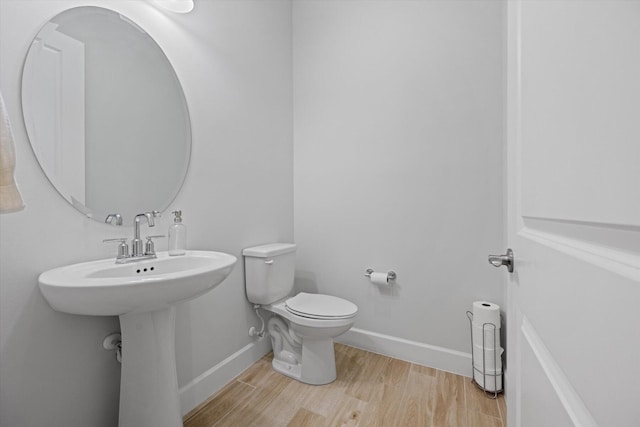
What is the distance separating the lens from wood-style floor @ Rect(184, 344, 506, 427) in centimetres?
137

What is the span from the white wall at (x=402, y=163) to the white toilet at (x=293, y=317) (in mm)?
409

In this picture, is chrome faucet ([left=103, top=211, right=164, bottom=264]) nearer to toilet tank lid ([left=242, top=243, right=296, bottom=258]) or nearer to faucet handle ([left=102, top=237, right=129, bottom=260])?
faucet handle ([left=102, top=237, right=129, bottom=260])

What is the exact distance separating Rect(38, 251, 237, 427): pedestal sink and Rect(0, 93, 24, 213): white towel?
0.30 m

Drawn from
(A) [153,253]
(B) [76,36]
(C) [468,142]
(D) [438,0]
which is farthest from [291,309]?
(D) [438,0]

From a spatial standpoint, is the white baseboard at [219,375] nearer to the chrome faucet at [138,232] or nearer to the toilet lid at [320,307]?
the toilet lid at [320,307]

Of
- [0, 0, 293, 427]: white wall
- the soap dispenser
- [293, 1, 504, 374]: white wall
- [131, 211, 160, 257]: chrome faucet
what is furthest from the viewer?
[293, 1, 504, 374]: white wall

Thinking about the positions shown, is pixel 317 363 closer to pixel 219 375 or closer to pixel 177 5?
pixel 219 375

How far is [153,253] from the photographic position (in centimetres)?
123

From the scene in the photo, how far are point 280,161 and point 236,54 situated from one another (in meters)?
0.76

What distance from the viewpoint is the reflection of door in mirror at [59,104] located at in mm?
994

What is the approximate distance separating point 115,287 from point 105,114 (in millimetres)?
802

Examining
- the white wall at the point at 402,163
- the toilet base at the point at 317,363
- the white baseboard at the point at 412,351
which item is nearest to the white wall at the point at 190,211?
the white wall at the point at 402,163

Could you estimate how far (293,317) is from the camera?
164 cm

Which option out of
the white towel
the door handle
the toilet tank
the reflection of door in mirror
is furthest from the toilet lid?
the white towel
